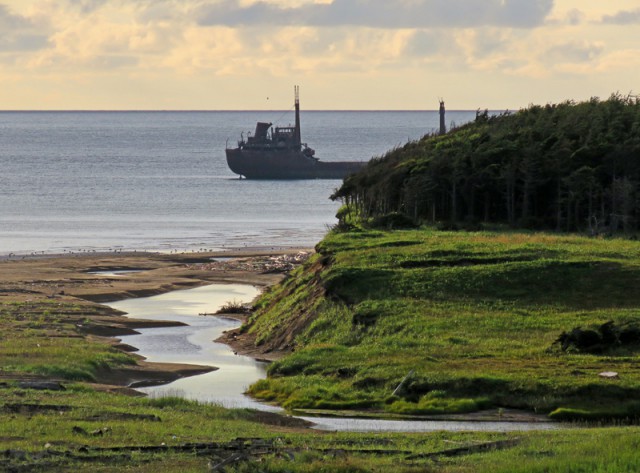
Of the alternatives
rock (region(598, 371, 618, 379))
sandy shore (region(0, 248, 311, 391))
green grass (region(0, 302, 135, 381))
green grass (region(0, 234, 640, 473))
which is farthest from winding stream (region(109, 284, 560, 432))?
rock (region(598, 371, 618, 379))

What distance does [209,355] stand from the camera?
4856 cm

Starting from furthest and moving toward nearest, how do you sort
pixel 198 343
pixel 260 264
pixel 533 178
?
pixel 260 264, pixel 533 178, pixel 198 343

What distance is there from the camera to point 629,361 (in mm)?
38812

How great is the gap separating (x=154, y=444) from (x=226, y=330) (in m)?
29.0

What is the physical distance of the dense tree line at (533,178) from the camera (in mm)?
63938

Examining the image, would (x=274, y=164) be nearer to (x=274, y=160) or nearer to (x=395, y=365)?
(x=274, y=160)

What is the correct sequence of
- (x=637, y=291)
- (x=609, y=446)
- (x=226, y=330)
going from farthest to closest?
(x=226, y=330) → (x=637, y=291) → (x=609, y=446)

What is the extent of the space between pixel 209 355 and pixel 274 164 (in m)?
131

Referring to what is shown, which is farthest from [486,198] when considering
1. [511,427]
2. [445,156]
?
[511,427]

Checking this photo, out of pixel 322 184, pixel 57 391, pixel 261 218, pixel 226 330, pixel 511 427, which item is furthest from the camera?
pixel 322 184

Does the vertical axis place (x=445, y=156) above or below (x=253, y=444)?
above

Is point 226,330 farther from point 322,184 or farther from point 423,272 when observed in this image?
point 322,184

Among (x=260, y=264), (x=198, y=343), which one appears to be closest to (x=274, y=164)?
(x=260, y=264)

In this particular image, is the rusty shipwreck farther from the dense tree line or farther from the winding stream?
the winding stream
